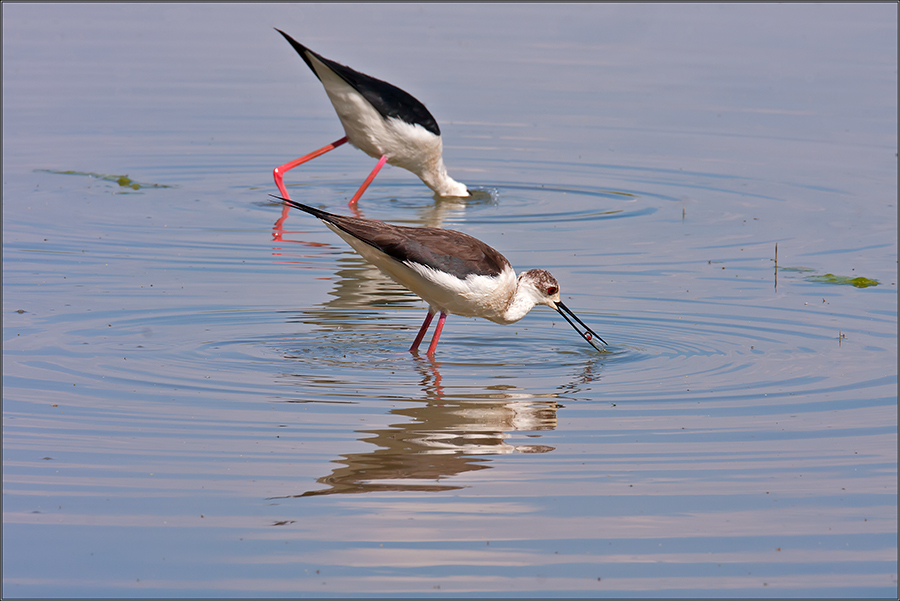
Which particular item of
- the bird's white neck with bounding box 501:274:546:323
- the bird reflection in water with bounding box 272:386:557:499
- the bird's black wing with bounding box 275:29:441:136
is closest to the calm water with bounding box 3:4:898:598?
the bird reflection in water with bounding box 272:386:557:499

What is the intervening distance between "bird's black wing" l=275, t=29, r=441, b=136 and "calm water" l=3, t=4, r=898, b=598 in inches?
37.6

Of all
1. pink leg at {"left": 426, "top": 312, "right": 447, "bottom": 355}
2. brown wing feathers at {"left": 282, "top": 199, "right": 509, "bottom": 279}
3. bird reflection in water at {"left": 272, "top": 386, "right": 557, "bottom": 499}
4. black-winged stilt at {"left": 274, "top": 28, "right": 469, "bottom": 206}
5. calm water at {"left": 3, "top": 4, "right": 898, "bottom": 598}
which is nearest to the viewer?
calm water at {"left": 3, "top": 4, "right": 898, "bottom": 598}

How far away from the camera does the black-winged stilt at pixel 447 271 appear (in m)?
7.44

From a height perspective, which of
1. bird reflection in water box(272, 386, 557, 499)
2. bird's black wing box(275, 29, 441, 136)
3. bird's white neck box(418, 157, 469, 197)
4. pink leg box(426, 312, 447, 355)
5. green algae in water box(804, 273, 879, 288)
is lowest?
bird reflection in water box(272, 386, 557, 499)

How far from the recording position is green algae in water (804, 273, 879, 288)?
948 centimetres

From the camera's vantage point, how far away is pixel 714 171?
46.1 feet

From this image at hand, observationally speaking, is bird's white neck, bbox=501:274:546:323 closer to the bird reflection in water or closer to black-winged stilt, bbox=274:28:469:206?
the bird reflection in water

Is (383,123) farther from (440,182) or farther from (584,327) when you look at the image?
(584,327)

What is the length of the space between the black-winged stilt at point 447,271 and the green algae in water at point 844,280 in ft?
8.36

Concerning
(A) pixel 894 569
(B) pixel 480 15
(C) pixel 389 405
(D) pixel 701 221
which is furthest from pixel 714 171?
(B) pixel 480 15

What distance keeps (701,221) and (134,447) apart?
7.21 meters

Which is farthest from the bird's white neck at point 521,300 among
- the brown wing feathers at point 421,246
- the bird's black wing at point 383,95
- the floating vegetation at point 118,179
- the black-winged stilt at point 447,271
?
the floating vegetation at point 118,179

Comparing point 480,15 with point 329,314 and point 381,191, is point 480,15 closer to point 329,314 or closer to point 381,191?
point 381,191

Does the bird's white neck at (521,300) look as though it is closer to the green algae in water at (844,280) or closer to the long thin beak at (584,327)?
the long thin beak at (584,327)
